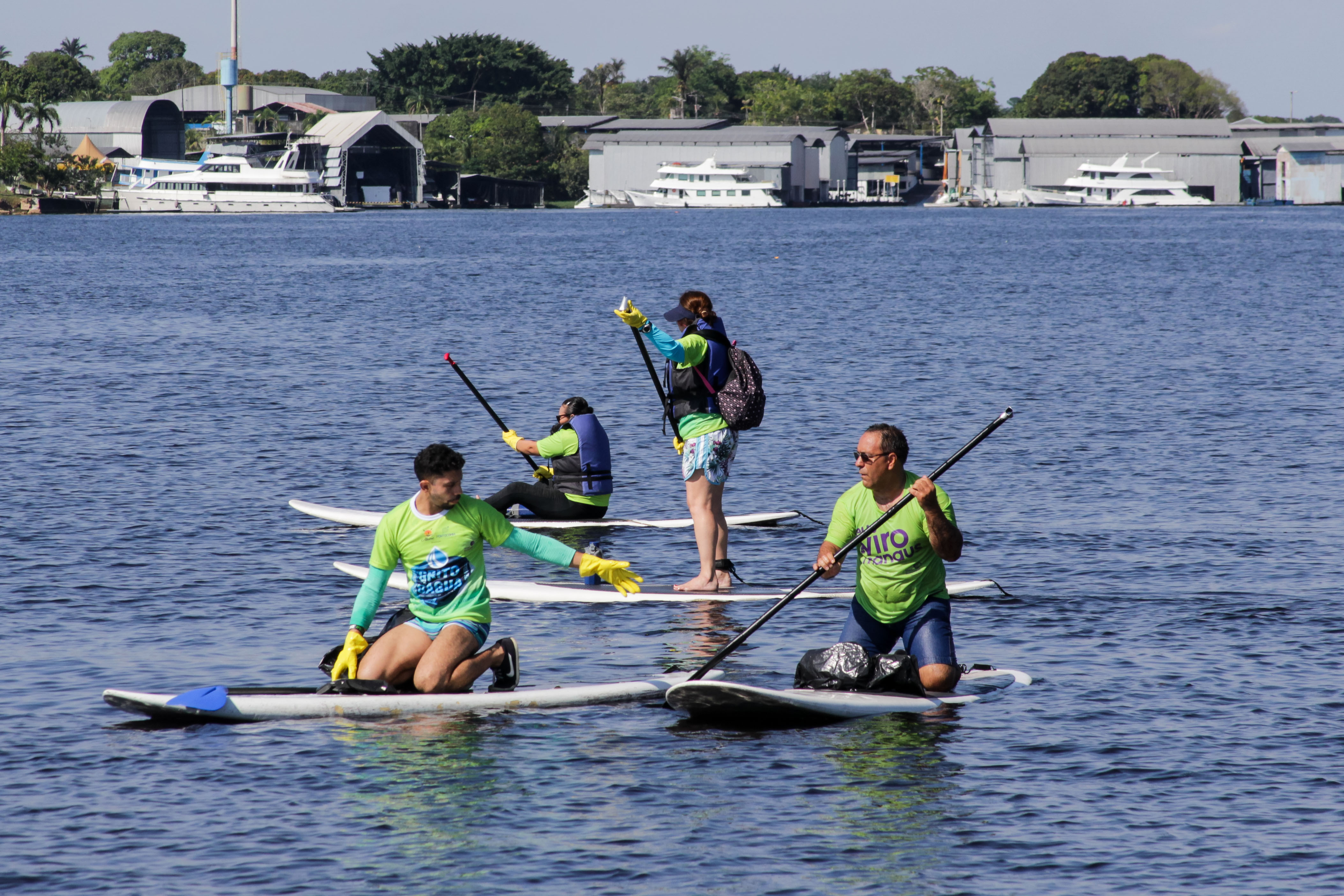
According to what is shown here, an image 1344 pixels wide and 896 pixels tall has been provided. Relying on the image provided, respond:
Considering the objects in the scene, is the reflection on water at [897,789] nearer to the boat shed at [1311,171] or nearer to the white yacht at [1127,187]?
the white yacht at [1127,187]

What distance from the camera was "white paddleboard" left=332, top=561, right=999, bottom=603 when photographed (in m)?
14.8

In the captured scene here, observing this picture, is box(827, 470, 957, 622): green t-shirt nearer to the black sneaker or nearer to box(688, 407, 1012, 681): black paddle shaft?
box(688, 407, 1012, 681): black paddle shaft

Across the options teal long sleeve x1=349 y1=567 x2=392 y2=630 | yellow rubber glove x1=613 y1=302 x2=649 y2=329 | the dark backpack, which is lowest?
teal long sleeve x1=349 y1=567 x2=392 y2=630

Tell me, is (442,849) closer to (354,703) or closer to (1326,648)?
(354,703)

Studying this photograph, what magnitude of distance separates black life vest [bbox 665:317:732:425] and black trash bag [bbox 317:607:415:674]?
352 cm

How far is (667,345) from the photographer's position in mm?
12867

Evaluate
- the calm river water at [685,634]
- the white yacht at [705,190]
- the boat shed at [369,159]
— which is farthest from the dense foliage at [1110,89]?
the calm river water at [685,634]

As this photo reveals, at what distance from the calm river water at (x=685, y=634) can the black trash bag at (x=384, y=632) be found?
60 centimetres

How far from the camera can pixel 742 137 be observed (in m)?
166

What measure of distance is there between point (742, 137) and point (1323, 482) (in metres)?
148

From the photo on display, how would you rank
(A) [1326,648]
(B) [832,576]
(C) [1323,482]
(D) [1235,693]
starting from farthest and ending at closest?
(C) [1323,482], (A) [1326,648], (D) [1235,693], (B) [832,576]

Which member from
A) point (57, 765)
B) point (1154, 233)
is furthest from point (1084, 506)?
point (1154, 233)

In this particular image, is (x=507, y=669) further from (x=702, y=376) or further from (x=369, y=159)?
(x=369, y=159)

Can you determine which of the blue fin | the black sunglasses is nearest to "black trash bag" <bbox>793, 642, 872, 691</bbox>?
the black sunglasses
